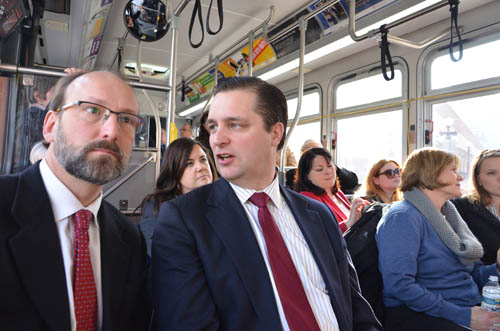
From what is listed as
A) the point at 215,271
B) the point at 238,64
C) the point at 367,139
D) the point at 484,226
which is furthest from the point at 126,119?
the point at 367,139

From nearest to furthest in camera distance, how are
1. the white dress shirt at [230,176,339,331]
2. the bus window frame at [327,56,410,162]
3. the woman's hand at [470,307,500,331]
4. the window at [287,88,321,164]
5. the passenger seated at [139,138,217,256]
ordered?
the white dress shirt at [230,176,339,331] → the woman's hand at [470,307,500,331] → the passenger seated at [139,138,217,256] → the bus window frame at [327,56,410,162] → the window at [287,88,321,164]

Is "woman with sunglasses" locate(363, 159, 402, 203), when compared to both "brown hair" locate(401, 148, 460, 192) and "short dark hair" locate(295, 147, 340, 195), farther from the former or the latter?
"brown hair" locate(401, 148, 460, 192)

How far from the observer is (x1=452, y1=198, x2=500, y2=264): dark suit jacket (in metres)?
2.38

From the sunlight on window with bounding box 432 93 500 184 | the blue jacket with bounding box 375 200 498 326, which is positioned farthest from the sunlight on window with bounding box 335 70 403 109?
the blue jacket with bounding box 375 200 498 326

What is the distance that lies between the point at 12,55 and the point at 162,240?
97.5 inches

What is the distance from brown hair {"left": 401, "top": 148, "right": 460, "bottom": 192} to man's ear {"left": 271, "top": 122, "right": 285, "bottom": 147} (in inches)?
43.5

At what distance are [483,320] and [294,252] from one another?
4.05 ft

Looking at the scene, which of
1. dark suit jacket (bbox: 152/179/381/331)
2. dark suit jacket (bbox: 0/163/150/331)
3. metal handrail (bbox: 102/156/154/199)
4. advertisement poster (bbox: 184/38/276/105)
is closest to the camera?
dark suit jacket (bbox: 0/163/150/331)

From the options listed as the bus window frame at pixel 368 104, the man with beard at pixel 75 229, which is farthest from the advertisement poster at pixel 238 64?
the man with beard at pixel 75 229

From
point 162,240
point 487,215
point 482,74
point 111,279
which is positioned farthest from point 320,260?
point 482,74

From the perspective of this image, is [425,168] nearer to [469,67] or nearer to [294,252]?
[294,252]

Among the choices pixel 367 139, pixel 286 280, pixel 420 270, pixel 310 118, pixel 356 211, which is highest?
pixel 310 118

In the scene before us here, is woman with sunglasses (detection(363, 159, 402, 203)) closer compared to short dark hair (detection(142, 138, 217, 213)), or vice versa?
short dark hair (detection(142, 138, 217, 213))

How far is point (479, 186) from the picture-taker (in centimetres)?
266
